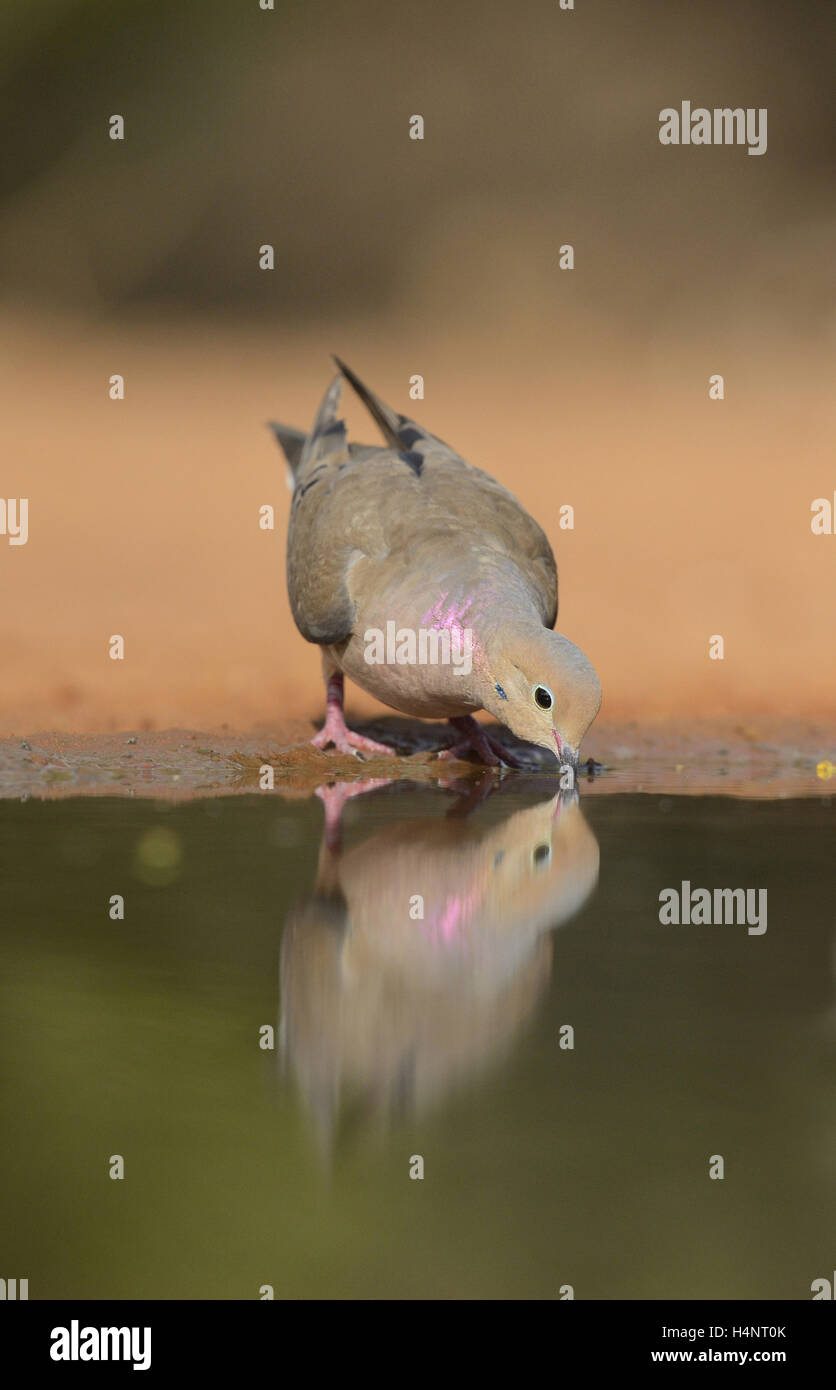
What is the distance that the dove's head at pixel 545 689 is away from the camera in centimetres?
550

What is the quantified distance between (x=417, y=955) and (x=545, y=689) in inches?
82.9

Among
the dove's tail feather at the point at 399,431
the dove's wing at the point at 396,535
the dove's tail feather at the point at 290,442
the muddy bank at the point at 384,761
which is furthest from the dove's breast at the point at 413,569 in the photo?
the dove's tail feather at the point at 290,442

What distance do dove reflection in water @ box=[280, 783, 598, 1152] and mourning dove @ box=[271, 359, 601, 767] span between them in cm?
69

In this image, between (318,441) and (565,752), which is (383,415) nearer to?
(318,441)

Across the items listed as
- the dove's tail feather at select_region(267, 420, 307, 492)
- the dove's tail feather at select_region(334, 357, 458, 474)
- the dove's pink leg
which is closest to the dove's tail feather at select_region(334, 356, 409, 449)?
the dove's tail feather at select_region(334, 357, 458, 474)

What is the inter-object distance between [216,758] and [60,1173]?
A: 13.5 ft

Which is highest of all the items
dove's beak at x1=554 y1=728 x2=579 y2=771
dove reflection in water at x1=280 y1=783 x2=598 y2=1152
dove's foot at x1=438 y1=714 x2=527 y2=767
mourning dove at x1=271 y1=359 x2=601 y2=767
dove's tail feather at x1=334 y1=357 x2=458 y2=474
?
dove's tail feather at x1=334 y1=357 x2=458 y2=474

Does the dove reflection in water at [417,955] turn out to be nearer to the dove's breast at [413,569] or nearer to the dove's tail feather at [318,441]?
Result: the dove's breast at [413,569]

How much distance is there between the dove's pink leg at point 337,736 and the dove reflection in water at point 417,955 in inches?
71.5

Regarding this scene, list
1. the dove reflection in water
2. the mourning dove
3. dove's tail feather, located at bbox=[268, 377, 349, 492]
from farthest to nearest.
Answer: dove's tail feather, located at bbox=[268, 377, 349, 492] < the mourning dove < the dove reflection in water

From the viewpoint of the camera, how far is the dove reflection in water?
292 cm

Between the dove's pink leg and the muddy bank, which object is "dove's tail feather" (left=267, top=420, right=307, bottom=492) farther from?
the dove's pink leg

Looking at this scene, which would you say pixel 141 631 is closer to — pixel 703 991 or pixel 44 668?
pixel 44 668

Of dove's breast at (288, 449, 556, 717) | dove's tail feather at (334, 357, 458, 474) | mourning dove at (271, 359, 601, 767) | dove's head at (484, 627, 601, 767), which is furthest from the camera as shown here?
dove's tail feather at (334, 357, 458, 474)
